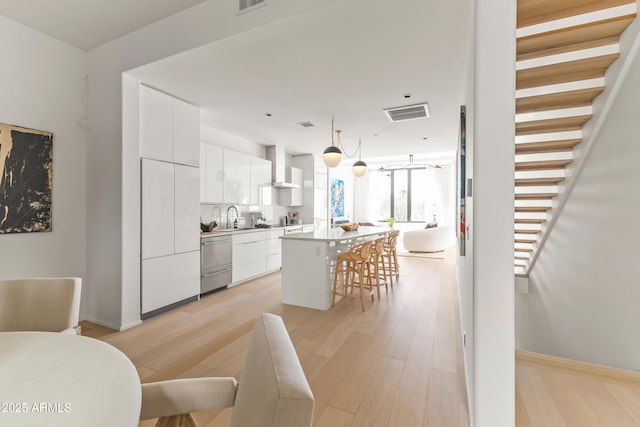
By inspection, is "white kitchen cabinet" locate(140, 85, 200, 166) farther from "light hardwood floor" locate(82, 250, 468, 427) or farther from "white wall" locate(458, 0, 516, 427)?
"white wall" locate(458, 0, 516, 427)

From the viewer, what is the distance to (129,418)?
688 millimetres

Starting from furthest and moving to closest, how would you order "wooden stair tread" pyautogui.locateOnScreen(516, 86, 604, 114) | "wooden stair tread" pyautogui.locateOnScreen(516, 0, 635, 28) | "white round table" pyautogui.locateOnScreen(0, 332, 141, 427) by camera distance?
1. "wooden stair tread" pyautogui.locateOnScreen(516, 86, 604, 114)
2. "wooden stair tread" pyautogui.locateOnScreen(516, 0, 635, 28)
3. "white round table" pyautogui.locateOnScreen(0, 332, 141, 427)

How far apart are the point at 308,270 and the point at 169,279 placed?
1757 mm

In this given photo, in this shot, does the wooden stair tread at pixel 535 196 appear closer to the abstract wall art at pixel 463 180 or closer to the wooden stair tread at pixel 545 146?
the wooden stair tread at pixel 545 146

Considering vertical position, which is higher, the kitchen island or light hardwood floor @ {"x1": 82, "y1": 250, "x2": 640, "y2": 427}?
the kitchen island

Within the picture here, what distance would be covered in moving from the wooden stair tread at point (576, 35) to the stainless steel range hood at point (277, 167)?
16.3 ft

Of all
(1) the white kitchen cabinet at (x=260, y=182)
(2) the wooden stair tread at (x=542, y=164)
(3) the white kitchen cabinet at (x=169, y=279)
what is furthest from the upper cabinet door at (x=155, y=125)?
(2) the wooden stair tread at (x=542, y=164)

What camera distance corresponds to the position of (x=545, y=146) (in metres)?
2.53

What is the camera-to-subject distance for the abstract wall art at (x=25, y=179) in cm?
271

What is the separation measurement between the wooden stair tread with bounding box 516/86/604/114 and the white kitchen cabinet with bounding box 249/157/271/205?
4515mm

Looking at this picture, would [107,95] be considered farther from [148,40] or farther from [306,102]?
[306,102]

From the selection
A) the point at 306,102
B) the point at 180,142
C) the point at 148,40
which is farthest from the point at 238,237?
the point at 148,40

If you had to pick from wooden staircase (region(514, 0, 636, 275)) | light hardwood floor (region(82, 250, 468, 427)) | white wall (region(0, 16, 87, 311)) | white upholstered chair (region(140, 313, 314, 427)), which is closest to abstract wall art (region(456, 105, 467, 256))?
wooden staircase (region(514, 0, 636, 275))

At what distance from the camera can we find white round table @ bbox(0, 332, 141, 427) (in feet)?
2.19
